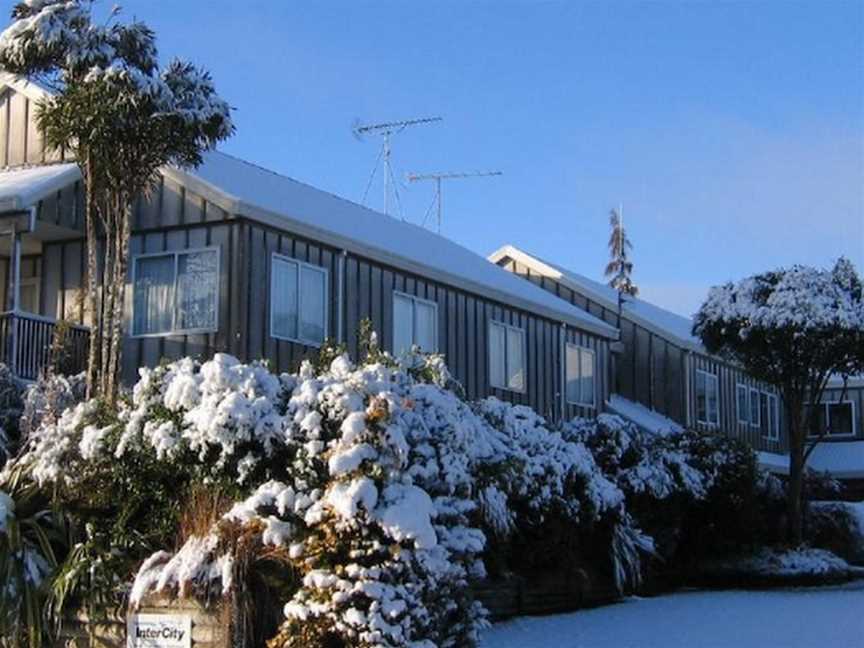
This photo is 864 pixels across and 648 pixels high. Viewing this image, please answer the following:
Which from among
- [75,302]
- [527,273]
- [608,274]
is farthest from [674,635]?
[608,274]

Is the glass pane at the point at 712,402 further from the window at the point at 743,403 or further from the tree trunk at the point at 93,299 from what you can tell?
the tree trunk at the point at 93,299

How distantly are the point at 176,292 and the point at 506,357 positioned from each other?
24.9 ft

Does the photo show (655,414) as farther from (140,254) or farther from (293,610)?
(293,610)

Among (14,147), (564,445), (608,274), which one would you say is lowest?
(564,445)

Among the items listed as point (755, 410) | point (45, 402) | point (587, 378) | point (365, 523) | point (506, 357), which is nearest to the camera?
point (365, 523)

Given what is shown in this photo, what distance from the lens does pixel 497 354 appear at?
2292 centimetres

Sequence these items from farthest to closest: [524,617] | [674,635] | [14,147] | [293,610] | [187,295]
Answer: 1. [14,147]
2. [187,295]
3. [524,617]
4. [674,635]
5. [293,610]

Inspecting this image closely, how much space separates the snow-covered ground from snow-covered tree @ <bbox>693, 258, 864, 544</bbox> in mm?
5912

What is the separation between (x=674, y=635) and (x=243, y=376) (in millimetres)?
5394

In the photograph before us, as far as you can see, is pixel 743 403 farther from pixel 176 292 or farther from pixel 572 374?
pixel 176 292

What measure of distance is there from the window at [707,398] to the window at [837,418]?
854 cm

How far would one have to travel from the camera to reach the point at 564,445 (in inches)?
610

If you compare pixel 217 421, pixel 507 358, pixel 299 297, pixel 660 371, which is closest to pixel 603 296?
pixel 660 371

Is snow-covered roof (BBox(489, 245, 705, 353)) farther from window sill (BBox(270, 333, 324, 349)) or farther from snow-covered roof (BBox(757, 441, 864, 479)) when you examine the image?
window sill (BBox(270, 333, 324, 349))
